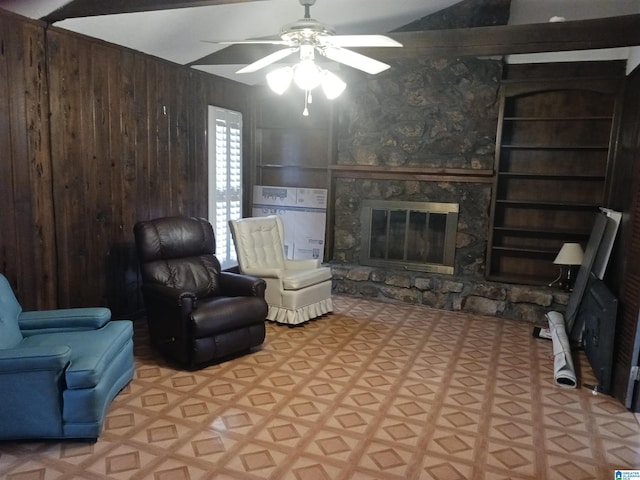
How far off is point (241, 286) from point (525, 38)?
291cm

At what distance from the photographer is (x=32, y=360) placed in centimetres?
240

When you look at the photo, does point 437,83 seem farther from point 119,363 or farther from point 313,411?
point 119,363

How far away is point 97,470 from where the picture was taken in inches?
92.6

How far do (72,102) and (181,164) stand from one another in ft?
4.32

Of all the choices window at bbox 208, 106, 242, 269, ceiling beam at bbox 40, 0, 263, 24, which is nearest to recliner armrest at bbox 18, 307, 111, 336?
ceiling beam at bbox 40, 0, 263, 24

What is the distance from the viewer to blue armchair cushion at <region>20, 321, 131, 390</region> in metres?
2.47

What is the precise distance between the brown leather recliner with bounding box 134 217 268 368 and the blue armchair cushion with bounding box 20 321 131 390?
45cm

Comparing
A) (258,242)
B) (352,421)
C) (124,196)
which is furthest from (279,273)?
(352,421)

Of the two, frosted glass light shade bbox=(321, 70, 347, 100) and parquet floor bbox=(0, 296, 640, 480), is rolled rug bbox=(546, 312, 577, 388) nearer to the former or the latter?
parquet floor bbox=(0, 296, 640, 480)

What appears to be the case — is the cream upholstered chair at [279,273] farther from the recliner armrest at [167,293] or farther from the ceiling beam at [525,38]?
the ceiling beam at [525,38]

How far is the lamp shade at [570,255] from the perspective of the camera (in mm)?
4605

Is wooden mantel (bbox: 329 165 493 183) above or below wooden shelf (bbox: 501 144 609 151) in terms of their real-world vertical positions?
below

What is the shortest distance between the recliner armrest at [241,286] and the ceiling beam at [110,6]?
2.00m

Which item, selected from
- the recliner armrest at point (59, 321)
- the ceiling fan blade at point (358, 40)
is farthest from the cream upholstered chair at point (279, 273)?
the ceiling fan blade at point (358, 40)
